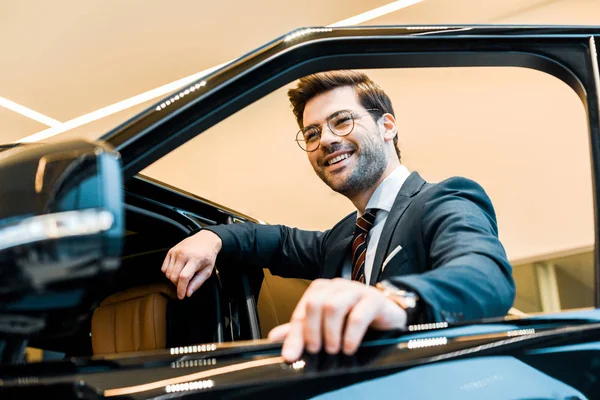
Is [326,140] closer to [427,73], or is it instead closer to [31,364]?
[31,364]

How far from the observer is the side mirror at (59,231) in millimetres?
637

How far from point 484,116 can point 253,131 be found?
213cm

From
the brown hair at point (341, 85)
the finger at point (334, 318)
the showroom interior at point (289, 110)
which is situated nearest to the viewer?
the finger at point (334, 318)

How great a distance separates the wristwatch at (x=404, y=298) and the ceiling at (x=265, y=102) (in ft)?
13.2

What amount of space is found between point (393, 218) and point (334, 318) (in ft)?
3.05

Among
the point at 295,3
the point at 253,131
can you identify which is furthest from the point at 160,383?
the point at 253,131

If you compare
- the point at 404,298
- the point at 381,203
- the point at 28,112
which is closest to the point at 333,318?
the point at 404,298

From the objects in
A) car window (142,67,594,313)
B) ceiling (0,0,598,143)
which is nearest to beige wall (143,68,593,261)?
car window (142,67,594,313)

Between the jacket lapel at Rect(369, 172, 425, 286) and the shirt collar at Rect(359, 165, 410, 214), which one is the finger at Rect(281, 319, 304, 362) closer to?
the jacket lapel at Rect(369, 172, 425, 286)

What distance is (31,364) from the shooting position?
0.80 meters

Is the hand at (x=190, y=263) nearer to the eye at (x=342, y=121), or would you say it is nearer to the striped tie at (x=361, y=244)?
the striped tie at (x=361, y=244)

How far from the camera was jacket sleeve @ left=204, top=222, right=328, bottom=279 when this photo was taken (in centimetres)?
184

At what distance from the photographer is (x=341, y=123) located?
7.55 ft

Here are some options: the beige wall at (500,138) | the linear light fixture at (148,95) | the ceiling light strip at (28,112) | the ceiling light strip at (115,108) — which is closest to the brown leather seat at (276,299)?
the linear light fixture at (148,95)
